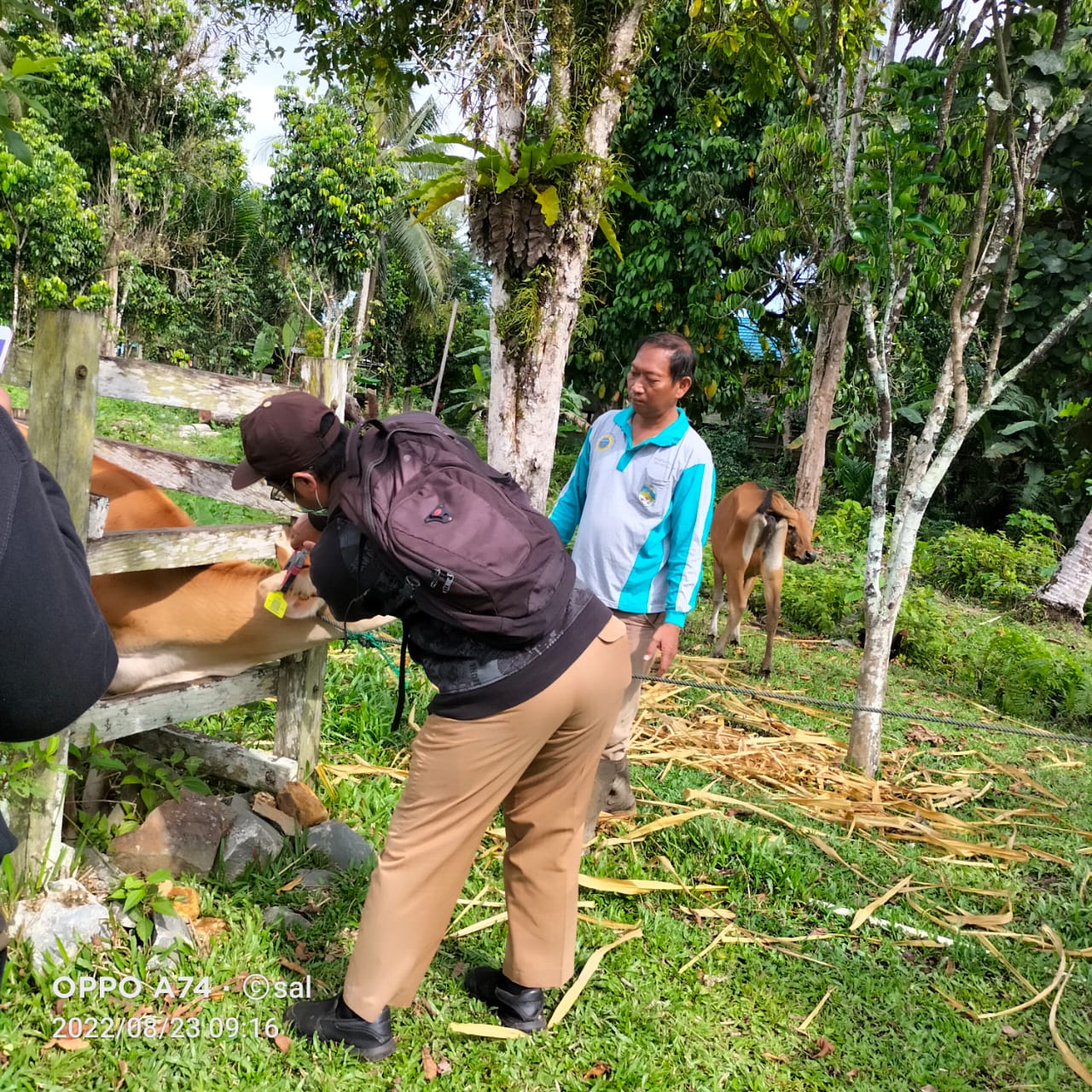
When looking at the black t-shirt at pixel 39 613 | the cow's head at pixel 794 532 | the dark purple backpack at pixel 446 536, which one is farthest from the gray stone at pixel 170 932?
the cow's head at pixel 794 532

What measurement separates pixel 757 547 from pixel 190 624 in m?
5.08

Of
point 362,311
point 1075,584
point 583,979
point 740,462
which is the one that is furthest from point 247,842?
point 362,311

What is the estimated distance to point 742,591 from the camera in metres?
7.40

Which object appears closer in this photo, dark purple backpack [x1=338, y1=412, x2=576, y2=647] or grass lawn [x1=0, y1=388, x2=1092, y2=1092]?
dark purple backpack [x1=338, y1=412, x2=576, y2=647]

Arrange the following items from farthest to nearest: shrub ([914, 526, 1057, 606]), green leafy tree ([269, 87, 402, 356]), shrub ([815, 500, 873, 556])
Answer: green leafy tree ([269, 87, 402, 356]) < shrub ([815, 500, 873, 556]) < shrub ([914, 526, 1057, 606])

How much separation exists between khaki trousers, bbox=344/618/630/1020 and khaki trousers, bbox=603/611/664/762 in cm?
110

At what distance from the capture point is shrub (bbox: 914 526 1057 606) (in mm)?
10914

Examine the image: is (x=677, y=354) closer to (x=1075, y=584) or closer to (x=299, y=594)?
(x=299, y=594)

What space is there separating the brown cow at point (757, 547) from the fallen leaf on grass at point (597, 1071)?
438cm

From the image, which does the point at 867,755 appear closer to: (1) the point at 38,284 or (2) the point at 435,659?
(2) the point at 435,659

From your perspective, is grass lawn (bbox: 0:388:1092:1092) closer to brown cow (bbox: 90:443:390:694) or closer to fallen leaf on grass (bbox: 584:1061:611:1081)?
fallen leaf on grass (bbox: 584:1061:611:1081)

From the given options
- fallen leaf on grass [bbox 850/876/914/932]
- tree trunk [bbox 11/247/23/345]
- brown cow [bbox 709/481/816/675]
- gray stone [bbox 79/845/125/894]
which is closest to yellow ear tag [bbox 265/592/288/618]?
gray stone [bbox 79/845/125/894]

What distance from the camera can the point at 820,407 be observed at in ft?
35.5

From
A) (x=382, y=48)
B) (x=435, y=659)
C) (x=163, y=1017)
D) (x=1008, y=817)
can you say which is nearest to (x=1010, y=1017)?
(x=1008, y=817)
